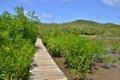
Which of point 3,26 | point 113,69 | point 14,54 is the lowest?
point 113,69

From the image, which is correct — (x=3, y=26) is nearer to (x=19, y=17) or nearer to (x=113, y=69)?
(x=19, y=17)

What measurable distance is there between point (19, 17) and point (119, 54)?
855 centimetres

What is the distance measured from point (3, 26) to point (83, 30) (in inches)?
1248

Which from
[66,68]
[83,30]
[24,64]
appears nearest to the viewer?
Result: [24,64]

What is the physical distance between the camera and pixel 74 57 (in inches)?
460

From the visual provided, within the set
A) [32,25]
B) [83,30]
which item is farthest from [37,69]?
[83,30]

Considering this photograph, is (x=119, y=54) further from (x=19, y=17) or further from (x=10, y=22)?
(x=10, y=22)

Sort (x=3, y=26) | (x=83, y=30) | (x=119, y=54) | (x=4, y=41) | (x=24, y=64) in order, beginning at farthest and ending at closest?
(x=83, y=30)
(x=119, y=54)
(x=3, y=26)
(x=4, y=41)
(x=24, y=64)

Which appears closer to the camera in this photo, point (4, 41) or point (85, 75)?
point (4, 41)

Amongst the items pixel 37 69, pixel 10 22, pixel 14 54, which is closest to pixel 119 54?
pixel 10 22

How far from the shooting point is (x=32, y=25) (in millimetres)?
17562

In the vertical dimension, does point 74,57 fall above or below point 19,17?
below

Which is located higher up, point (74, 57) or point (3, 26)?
point (3, 26)

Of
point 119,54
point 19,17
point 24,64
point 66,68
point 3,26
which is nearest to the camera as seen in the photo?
point 24,64
